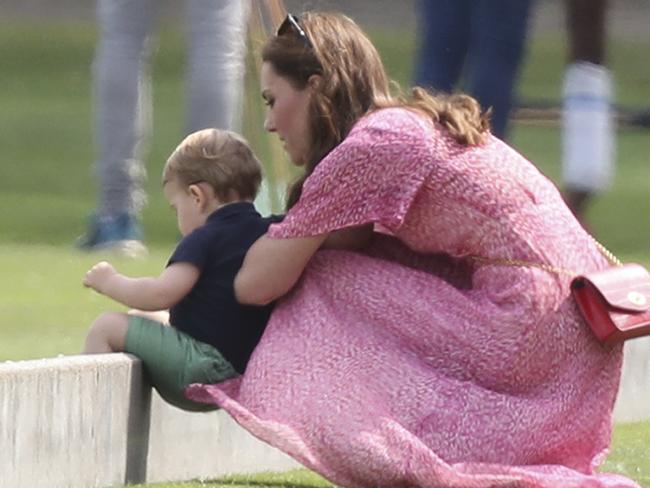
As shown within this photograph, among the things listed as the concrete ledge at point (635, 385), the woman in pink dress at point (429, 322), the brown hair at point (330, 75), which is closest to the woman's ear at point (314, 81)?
the brown hair at point (330, 75)

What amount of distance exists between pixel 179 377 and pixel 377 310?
0.48 metres

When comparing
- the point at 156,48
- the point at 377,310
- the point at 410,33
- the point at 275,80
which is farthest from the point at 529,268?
the point at 410,33

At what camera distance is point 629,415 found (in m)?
6.27

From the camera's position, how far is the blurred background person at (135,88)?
7696 millimetres

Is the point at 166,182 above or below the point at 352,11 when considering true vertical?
above

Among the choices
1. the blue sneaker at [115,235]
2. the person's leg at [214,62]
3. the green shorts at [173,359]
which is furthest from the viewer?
the blue sneaker at [115,235]

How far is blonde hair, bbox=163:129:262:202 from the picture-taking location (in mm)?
5129

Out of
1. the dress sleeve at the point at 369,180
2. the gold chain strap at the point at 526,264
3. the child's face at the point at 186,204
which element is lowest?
the child's face at the point at 186,204

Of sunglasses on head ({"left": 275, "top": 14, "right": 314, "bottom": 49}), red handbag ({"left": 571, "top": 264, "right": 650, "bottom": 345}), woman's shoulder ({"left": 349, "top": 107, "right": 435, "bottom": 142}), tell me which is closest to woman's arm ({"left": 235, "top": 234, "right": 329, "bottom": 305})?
woman's shoulder ({"left": 349, "top": 107, "right": 435, "bottom": 142})

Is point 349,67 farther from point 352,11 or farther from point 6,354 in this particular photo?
point 352,11

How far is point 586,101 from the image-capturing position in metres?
7.65

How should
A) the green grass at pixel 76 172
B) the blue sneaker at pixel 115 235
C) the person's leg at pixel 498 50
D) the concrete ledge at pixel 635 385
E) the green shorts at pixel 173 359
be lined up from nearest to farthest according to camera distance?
the green shorts at pixel 173 359 < the concrete ledge at pixel 635 385 < the green grass at pixel 76 172 < the person's leg at pixel 498 50 < the blue sneaker at pixel 115 235

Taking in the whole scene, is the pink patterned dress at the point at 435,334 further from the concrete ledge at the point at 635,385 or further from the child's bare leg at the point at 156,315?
the concrete ledge at the point at 635,385

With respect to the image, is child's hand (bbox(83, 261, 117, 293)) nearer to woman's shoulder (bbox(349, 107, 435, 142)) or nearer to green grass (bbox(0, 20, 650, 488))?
green grass (bbox(0, 20, 650, 488))
